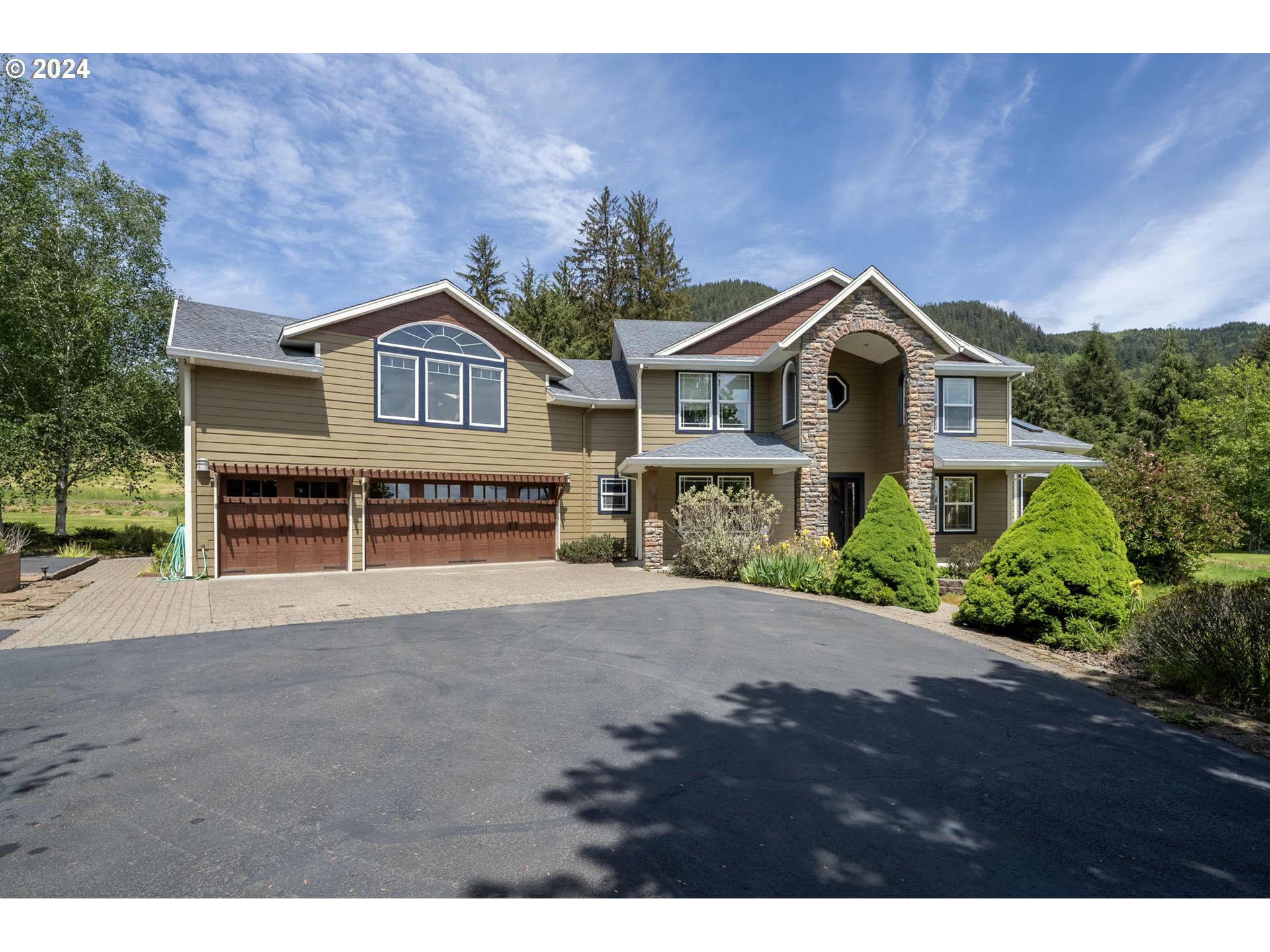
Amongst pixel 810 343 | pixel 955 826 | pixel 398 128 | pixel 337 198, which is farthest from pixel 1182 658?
pixel 337 198

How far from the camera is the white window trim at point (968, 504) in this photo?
17.6m

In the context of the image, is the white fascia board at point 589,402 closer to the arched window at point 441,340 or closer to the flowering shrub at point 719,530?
the arched window at point 441,340

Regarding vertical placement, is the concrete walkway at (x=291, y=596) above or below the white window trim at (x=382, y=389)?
below

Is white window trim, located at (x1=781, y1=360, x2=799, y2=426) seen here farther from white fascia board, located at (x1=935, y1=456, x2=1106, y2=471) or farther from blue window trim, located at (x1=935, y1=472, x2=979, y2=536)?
blue window trim, located at (x1=935, y1=472, x2=979, y2=536)

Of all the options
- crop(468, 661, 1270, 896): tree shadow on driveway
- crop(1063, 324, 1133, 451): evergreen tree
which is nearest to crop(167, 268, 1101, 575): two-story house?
crop(468, 661, 1270, 896): tree shadow on driveway

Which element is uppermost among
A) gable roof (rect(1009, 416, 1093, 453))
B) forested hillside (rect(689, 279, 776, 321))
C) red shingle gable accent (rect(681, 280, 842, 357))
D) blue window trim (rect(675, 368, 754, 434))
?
forested hillside (rect(689, 279, 776, 321))

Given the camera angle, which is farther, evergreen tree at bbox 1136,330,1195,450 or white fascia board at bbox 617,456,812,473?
evergreen tree at bbox 1136,330,1195,450

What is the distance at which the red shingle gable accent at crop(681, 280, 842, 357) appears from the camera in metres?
17.8

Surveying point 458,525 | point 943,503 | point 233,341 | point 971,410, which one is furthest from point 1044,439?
point 233,341

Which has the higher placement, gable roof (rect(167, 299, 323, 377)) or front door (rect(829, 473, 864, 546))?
gable roof (rect(167, 299, 323, 377))

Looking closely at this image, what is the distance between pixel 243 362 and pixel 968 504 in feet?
61.8

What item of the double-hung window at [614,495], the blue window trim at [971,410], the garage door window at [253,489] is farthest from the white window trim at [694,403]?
the garage door window at [253,489]

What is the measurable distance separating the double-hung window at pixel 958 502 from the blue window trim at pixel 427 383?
496 inches

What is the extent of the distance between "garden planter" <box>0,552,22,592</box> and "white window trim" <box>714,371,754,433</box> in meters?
15.4
